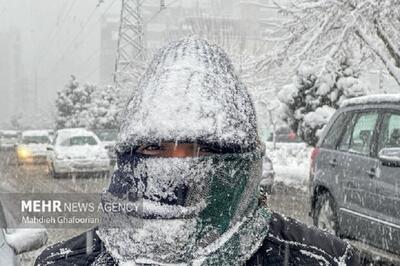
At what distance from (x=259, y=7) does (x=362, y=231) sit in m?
10.8

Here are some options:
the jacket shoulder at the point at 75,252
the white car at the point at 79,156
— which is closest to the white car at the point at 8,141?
the white car at the point at 79,156

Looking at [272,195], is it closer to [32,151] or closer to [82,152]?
[82,152]

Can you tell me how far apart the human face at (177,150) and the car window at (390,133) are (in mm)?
4852

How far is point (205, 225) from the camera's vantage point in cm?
158

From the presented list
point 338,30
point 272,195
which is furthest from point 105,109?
point 272,195

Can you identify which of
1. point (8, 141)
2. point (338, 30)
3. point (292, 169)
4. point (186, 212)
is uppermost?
point (338, 30)

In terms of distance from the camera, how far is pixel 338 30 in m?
15.0

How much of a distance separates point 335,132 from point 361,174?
1149 millimetres

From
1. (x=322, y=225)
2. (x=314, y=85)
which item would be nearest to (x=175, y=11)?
(x=314, y=85)

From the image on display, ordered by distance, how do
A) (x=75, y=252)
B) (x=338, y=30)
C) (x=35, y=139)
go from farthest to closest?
(x=35, y=139) < (x=338, y=30) < (x=75, y=252)

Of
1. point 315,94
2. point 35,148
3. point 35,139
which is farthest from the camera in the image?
point 35,139

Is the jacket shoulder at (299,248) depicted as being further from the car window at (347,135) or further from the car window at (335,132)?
the car window at (335,132)

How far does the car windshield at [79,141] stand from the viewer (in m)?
19.6

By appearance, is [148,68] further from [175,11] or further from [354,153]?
[175,11]
